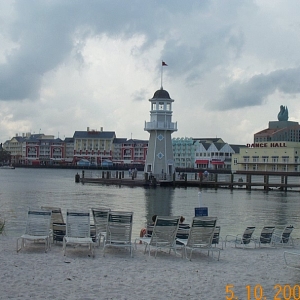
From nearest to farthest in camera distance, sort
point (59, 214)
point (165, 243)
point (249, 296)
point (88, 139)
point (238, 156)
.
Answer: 1. point (249, 296)
2. point (165, 243)
3. point (59, 214)
4. point (238, 156)
5. point (88, 139)

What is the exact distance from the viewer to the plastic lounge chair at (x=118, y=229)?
1152cm

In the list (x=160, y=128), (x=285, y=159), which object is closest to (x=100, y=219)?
(x=160, y=128)

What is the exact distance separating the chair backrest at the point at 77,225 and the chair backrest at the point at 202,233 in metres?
2.20

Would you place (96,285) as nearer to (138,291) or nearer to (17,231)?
(138,291)

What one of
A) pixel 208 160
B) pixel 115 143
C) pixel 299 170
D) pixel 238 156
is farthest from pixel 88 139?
pixel 299 170

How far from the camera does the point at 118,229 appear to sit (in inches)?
456

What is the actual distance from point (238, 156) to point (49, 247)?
12009 cm

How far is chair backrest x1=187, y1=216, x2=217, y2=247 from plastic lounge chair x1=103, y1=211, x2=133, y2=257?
1289 mm

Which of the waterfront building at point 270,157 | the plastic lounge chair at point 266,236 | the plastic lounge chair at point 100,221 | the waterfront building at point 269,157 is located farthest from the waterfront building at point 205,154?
the plastic lounge chair at point 100,221

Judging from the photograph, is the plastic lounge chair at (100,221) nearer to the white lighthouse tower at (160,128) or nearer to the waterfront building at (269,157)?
the white lighthouse tower at (160,128)

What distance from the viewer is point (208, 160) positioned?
525ft

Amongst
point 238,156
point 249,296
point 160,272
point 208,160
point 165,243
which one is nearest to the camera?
point 249,296

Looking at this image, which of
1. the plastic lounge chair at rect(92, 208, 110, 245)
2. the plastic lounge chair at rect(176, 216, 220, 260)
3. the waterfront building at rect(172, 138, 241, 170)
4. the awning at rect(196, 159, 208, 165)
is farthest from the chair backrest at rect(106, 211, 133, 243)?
the awning at rect(196, 159, 208, 165)

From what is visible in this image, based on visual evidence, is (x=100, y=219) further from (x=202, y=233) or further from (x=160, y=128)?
(x=160, y=128)
